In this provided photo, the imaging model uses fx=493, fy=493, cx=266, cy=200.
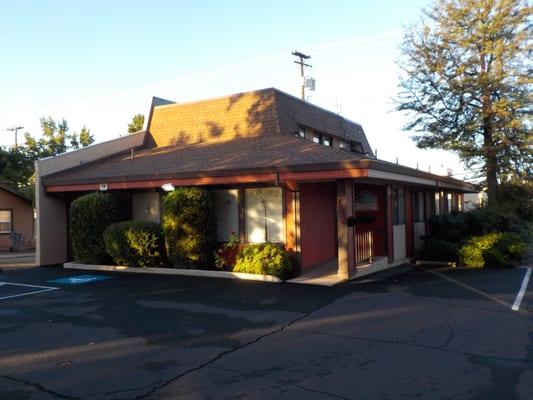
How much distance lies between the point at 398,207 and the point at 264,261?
19.8ft

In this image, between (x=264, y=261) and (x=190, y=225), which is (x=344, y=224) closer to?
(x=264, y=261)

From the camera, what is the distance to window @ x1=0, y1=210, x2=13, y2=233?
2578 centimetres

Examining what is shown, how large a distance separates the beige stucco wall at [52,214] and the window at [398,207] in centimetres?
1056

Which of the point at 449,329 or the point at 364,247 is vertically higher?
the point at 364,247

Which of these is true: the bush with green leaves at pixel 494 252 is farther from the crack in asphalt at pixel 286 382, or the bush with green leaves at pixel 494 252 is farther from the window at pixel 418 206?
the crack in asphalt at pixel 286 382

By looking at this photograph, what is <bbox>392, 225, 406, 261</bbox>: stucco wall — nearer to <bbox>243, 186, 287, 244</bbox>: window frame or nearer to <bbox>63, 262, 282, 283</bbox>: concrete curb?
<bbox>243, 186, 287, 244</bbox>: window frame

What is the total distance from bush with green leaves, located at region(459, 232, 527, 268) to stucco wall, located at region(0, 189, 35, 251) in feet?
72.3

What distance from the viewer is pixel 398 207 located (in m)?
16.2

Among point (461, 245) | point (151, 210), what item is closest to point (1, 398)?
point (151, 210)

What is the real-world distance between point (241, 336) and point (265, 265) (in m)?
5.21

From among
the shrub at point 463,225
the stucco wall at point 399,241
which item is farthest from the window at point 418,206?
the stucco wall at point 399,241

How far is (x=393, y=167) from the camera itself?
1225 centimetres

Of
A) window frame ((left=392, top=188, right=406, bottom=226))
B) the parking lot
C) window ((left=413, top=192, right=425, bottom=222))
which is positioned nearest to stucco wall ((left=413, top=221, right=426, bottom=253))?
window ((left=413, top=192, right=425, bottom=222))

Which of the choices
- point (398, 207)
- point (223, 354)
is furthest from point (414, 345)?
point (398, 207)
